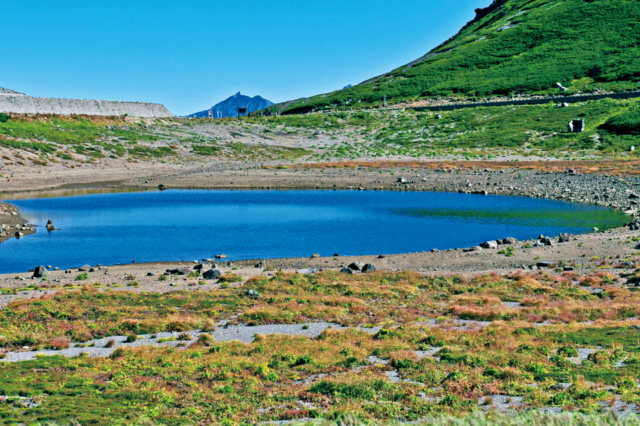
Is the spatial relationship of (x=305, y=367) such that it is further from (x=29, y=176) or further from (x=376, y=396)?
(x=29, y=176)

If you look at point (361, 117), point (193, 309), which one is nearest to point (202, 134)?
point (361, 117)

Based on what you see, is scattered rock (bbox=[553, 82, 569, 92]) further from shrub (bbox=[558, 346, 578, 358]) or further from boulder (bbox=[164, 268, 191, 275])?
shrub (bbox=[558, 346, 578, 358])

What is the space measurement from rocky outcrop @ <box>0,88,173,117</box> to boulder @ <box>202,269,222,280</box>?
104913mm

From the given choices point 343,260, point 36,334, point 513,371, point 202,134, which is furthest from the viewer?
point 202,134

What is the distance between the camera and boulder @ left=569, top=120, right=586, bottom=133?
384 ft

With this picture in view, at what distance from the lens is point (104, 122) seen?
13275 centimetres

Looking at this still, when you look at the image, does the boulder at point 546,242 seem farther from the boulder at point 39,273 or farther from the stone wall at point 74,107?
the stone wall at point 74,107

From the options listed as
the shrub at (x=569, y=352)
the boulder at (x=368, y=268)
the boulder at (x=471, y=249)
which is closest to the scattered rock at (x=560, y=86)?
the boulder at (x=471, y=249)

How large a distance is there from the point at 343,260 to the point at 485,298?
1333cm

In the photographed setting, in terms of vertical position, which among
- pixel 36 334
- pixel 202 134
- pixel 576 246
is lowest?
pixel 576 246

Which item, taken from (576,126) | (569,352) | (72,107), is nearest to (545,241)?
(569,352)

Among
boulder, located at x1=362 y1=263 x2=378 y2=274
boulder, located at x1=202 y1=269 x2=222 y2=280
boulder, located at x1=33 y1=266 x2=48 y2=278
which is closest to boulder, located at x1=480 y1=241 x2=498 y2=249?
boulder, located at x1=362 y1=263 x2=378 y2=274

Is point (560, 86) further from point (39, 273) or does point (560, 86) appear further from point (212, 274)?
point (39, 273)

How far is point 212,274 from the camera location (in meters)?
34.8
